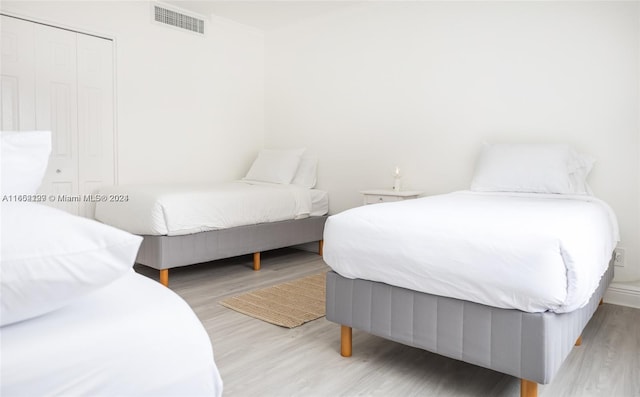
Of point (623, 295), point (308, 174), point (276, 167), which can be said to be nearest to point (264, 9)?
point (276, 167)

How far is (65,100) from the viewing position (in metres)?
3.75

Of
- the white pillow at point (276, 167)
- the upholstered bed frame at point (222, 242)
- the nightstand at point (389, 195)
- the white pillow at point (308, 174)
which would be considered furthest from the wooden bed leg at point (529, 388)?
the white pillow at point (308, 174)

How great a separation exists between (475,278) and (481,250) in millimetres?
103

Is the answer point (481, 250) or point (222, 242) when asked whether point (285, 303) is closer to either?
point (222, 242)

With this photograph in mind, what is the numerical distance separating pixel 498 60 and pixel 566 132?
74 cm

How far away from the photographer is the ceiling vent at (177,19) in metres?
4.29

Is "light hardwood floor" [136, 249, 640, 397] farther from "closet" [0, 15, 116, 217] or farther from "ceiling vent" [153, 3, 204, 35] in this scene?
"ceiling vent" [153, 3, 204, 35]

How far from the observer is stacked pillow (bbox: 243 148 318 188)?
4602mm

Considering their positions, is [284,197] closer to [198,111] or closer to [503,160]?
[198,111]

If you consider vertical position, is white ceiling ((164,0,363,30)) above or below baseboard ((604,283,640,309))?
above

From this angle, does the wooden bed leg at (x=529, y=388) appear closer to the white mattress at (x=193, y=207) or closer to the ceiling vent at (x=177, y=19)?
the white mattress at (x=193, y=207)

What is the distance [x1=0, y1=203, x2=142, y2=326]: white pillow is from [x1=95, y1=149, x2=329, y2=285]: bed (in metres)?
2.49

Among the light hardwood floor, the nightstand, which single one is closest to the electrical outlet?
the light hardwood floor

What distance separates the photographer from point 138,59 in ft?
13.7
